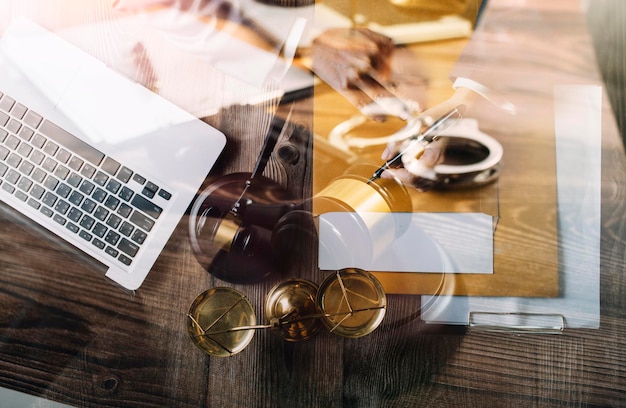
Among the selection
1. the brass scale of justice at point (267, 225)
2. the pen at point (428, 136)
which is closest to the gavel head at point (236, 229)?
the brass scale of justice at point (267, 225)

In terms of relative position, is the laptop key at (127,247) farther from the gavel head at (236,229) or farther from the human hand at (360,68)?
the human hand at (360,68)

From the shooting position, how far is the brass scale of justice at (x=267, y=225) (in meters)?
0.52

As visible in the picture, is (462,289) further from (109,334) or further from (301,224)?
(109,334)

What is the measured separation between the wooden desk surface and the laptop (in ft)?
0.10

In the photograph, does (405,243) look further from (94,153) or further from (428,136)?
(94,153)

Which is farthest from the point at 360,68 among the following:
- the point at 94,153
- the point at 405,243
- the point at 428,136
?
the point at 94,153

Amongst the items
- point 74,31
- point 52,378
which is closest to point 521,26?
point 74,31

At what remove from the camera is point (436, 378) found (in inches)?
21.4

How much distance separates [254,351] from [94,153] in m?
0.30

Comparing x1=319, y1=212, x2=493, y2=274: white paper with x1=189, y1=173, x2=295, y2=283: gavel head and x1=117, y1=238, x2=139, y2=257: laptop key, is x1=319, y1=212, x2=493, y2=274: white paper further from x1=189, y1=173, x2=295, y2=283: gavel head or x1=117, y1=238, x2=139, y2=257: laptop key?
x1=117, y1=238, x2=139, y2=257: laptop key

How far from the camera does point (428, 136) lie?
0.57m

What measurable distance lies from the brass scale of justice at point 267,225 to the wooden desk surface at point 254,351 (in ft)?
0.07

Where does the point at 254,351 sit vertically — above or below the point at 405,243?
below

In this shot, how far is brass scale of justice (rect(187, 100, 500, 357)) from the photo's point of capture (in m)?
0.52
